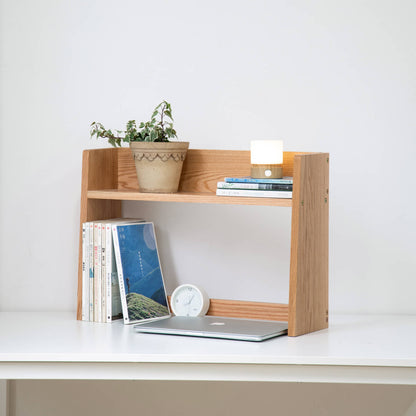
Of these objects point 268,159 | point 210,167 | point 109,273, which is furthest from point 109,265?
point 268,159

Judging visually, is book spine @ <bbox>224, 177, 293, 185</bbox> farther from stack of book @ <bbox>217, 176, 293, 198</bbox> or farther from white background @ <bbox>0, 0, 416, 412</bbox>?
white background @ <bbox>0, 0, 416, 412</bbox>

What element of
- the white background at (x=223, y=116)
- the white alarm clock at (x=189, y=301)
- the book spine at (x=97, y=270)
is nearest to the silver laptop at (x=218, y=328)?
the white alarm clock at (x=189, y=301)

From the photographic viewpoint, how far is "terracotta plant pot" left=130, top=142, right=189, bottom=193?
179 cm

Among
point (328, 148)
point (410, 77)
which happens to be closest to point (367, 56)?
point (410, 77)

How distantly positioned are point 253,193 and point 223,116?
1.24ft

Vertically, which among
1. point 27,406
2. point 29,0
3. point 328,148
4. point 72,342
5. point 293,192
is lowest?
point 27,406

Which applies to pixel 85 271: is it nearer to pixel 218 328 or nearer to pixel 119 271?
pixel 119 271

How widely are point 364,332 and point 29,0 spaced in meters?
1.37

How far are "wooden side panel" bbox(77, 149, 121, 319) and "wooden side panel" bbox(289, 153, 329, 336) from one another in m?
0.58

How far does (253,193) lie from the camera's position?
5.61ft

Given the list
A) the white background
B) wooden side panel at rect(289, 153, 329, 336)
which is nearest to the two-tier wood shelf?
wooden side panel at rect(289, 153, 329, 336)

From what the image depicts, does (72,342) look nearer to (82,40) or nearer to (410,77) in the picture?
(82,40)

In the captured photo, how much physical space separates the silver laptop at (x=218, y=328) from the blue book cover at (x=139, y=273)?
8 cm

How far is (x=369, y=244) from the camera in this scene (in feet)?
6.47
